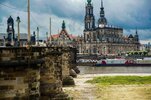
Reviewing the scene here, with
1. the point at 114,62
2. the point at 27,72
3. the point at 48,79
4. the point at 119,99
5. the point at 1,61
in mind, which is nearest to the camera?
the point at 1,61

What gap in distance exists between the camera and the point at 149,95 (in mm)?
40406

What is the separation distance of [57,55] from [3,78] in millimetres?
12376

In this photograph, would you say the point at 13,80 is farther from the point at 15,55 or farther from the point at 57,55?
the point at 57,55

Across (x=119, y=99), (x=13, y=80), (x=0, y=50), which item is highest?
(x=0, y=50)

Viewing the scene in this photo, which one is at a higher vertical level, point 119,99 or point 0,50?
point 0,50

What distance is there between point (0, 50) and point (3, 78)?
4.63 ft

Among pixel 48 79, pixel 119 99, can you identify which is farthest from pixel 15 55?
pixel 119 99

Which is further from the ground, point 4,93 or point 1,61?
point 1,61

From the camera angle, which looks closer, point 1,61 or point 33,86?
point 1,61

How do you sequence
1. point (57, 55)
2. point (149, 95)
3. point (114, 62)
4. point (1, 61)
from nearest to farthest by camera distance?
point (1, 61)
point (57, 55)
point (149, 95)
point (114, 62)

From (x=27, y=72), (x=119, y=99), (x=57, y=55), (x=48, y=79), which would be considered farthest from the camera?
(x=119, y=99)

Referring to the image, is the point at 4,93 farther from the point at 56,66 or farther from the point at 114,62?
the point at 114,62

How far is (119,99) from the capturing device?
37406 mm

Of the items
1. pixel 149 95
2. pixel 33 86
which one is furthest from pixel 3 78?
pixel 149 95
